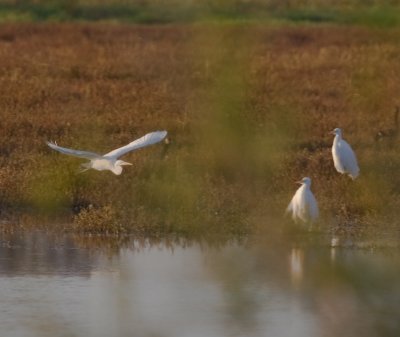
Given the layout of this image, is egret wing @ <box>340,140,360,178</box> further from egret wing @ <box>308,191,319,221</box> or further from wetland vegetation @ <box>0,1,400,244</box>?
egret wing @ <box>308,191,319,221</box>

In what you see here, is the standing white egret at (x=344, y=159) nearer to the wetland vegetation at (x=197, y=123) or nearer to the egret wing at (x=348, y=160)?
the egret wing at (x=348, y=160)

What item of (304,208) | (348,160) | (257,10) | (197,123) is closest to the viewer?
(257,10)

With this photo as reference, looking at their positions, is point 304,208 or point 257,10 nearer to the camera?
point 257,10

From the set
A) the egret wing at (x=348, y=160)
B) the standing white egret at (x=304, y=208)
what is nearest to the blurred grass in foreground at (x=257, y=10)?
the standing white egret at (x=304, y=208)

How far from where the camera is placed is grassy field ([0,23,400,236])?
2469 millimetres

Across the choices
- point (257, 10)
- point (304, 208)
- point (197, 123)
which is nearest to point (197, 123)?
point (197, 123)

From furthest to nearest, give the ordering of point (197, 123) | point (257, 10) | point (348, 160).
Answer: point (348, 160) < point (197, 123) < point (257, 10)

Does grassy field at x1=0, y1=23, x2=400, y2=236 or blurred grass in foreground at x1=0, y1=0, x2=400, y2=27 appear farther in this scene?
grassy field at x1=0, y1=23, x2=400, y2=236

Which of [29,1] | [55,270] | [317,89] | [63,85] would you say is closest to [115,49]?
[63,85]

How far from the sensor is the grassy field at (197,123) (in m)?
2.47

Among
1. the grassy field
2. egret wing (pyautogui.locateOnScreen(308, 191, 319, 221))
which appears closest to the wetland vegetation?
the grassy field

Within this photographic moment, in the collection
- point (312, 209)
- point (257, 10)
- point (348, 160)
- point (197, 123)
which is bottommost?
point (312, 209)

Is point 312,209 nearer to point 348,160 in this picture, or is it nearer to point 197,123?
point 348,160

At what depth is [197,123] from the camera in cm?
270
